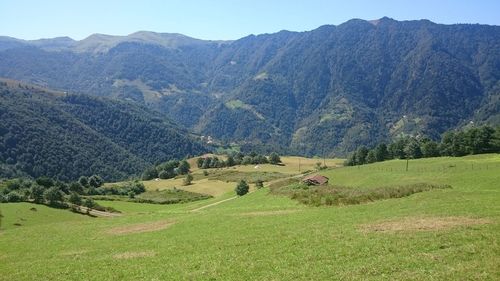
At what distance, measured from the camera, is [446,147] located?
136m

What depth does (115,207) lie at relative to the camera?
116m

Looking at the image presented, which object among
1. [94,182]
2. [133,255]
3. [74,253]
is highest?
[133,255]

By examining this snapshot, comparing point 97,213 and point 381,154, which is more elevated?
point 381,154

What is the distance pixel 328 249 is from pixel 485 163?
69382mm

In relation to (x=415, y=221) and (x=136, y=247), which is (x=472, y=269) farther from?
(x=136, y=247)

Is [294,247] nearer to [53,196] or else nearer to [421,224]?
[421,224]

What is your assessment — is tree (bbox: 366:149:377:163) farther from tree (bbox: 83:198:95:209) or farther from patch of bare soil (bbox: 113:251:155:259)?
patch of bare soil (bbox: 113:251:155:259)

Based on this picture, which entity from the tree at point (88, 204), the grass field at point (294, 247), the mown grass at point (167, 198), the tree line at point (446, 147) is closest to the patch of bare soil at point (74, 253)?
the grass field at point (294, 247)

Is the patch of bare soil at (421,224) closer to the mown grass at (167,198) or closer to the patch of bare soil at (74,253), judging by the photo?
the patch of bare soil at (74,253)

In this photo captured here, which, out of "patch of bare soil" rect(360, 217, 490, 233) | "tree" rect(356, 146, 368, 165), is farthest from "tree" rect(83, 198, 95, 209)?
"tree" rect(356, 146, 368, 165)

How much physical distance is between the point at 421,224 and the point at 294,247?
9.44 meters

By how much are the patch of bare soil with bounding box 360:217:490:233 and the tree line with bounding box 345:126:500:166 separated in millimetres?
99184

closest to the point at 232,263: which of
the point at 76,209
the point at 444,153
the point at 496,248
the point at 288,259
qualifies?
the point at 288,259

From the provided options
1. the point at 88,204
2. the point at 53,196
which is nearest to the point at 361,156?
the point at 88,204
